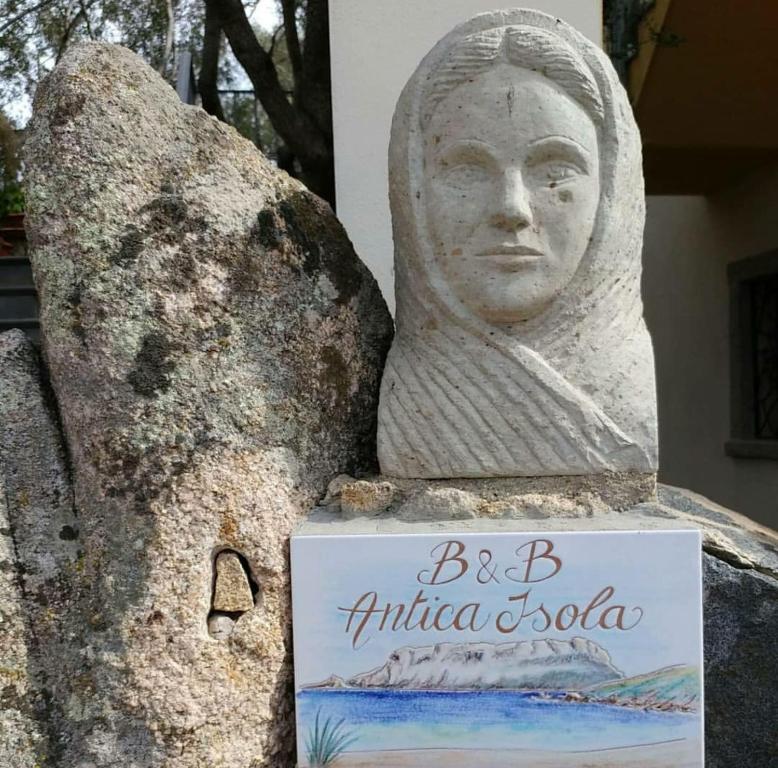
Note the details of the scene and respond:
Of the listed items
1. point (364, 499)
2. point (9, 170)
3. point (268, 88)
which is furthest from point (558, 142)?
point (9, 170)

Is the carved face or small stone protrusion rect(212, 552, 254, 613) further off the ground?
the carved face

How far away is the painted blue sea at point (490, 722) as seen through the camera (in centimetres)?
151

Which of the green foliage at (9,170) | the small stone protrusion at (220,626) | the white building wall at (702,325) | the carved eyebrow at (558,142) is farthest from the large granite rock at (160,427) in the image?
the green foliage at (9,170)

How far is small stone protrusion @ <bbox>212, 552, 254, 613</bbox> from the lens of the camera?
5.11ft

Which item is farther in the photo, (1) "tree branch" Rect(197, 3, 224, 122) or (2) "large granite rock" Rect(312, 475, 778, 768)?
(1) "tree branch" Rect(197, 3, 224, 122)

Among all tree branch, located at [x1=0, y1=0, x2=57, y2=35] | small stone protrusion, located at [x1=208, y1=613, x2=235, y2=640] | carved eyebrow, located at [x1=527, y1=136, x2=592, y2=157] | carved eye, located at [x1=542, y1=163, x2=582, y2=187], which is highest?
tree branch, located at [x1=0, y1=0, x2=57, y2=35]

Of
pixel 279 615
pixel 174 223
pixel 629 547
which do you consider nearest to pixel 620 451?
pixel 629 547

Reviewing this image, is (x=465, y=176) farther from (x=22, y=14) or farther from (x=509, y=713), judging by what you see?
(x=22, y=14)

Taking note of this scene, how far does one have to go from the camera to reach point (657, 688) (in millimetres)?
1516

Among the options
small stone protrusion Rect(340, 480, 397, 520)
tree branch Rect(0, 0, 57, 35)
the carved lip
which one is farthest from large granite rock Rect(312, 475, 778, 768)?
tree branch Rect(0, 0, 57, 35)

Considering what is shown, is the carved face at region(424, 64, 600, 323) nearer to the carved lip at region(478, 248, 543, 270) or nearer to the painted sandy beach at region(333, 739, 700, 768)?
the carved lip at region(478, 248, 543, 270)

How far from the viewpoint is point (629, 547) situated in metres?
1.51

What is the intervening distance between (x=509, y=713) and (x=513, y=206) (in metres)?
0.96

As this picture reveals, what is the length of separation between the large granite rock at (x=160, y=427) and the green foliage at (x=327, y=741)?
0.29 feet
